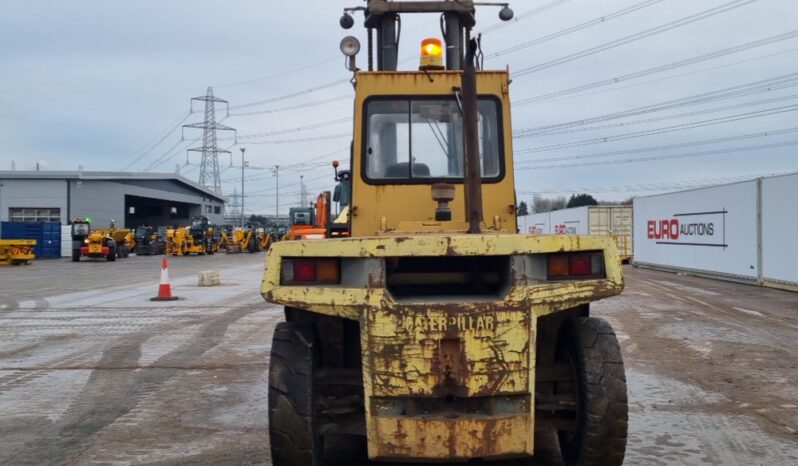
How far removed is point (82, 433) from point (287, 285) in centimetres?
298

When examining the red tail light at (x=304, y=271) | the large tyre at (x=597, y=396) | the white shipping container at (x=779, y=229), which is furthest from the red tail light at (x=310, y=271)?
the white shipping container at (x=779, y=229)

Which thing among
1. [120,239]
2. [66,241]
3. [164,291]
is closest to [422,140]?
Answer: [164,291]

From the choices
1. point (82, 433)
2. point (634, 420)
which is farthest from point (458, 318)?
point (82, 433)

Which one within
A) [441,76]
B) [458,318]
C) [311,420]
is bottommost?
[311,420]

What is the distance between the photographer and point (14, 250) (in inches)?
1356

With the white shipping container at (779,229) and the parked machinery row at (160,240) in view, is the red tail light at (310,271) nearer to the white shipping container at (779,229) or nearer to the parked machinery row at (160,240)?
the white shipping container at (779,229)

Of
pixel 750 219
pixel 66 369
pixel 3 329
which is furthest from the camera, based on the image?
pixel 750 219

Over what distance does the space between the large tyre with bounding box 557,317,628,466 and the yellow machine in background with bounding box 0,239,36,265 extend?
119 feet

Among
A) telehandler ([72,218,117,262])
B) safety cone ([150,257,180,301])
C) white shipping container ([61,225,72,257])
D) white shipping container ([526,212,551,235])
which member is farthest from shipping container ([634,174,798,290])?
white shipping container ([61,225,72,257])

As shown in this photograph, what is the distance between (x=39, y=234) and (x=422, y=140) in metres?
43.5

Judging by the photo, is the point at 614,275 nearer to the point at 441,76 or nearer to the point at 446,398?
the point at 446,398

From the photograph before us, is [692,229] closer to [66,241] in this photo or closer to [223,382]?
[223,382]

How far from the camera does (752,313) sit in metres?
13.0

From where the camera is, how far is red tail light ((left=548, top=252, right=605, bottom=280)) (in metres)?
3.76
